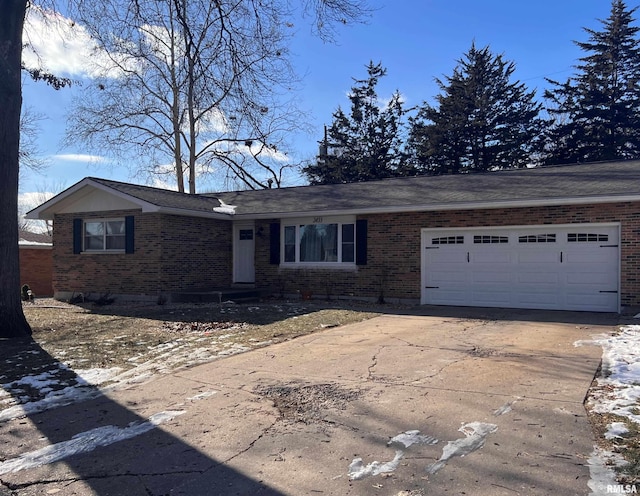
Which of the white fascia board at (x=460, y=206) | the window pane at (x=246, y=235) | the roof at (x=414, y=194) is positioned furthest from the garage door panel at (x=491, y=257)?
the window pane at (x=246, y=235)

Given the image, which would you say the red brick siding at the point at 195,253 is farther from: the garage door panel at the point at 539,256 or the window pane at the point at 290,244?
the garage door panel at the point at 539,256

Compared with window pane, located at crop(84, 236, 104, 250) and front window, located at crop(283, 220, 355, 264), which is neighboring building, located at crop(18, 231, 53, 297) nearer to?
window pane, located at crop(84, 236, 104, 250)

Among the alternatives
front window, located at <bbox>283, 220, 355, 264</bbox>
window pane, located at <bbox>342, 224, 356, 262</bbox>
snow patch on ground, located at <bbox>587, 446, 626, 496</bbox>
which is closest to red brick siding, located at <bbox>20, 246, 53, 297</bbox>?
front window, located at <bbox>283, 220, 355, 264</bbox>

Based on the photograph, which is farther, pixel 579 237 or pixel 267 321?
pixel 579 237

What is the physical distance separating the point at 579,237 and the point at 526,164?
2209 cm

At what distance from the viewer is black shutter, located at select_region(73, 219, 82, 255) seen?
53.4ft

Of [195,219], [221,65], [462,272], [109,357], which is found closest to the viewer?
[109,357]

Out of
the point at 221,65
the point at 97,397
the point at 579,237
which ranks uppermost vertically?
the point at 221,65

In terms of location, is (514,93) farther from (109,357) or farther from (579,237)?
(109,357)

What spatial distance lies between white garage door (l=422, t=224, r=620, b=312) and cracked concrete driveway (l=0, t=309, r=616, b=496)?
16.6 ft

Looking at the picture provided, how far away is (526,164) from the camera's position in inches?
1264

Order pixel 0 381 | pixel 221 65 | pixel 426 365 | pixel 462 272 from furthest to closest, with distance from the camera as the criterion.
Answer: pixel 462 272 < pixel 221 65 < pixel 426 365 < pixel 0 381

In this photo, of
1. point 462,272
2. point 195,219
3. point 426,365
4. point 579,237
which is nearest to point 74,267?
point 195,219

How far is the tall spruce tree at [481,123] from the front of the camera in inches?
1252
